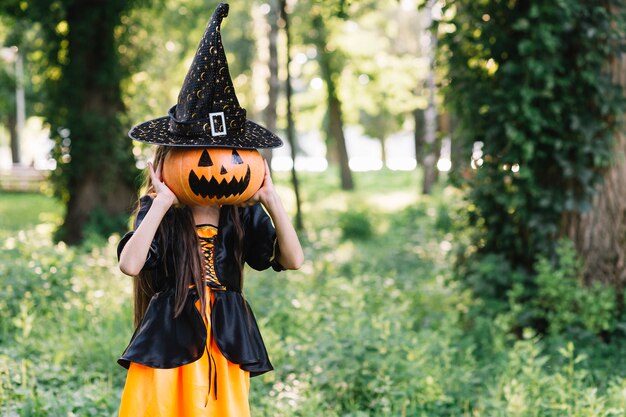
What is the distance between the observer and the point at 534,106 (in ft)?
19.8

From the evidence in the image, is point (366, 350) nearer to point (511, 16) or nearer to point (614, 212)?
point (614, 212)

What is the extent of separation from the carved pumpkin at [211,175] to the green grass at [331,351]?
174 centimetres

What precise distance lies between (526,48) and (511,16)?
479 mm

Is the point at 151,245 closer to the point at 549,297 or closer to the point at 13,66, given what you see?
the point at 549,297

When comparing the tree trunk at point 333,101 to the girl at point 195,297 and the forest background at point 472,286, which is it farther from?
the girl at point 195,297

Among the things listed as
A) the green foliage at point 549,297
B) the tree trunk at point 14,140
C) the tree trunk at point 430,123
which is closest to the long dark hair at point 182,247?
the green foliage at point 549,297

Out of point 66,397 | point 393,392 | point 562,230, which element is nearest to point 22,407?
point 66,397

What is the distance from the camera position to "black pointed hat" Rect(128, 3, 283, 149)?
2764mm

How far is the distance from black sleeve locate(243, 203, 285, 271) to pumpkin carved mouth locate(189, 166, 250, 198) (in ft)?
0.79

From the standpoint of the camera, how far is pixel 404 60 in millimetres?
18281

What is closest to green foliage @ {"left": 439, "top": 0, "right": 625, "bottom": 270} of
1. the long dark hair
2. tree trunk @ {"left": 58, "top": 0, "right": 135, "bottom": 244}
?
the long dark hair

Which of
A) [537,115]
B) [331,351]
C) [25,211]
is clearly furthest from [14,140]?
[331,351]

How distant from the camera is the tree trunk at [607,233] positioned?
20.2 ft

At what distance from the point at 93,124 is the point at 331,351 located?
763cm
